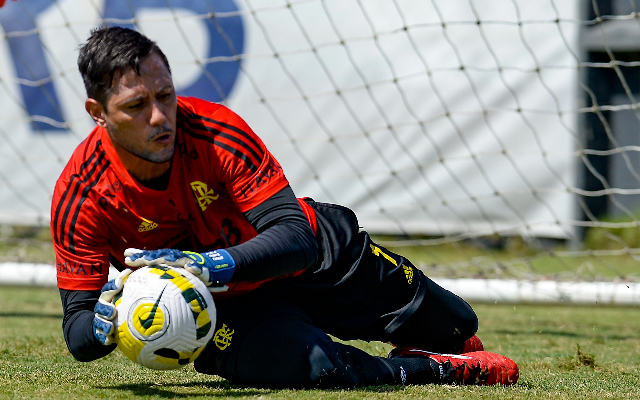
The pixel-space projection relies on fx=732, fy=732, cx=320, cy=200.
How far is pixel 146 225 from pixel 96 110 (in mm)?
427

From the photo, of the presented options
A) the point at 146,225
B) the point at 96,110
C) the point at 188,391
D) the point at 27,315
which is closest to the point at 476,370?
the point at 188,391

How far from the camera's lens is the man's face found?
92.9 inches

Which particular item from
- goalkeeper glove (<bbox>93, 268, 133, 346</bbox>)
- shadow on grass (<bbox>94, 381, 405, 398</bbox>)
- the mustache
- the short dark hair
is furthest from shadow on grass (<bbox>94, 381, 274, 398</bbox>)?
the short dark hair

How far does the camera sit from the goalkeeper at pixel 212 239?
92.7 inches

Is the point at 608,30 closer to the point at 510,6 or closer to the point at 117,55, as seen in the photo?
the point at 510,6

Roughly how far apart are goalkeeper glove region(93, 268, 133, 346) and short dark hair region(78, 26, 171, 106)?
607 mm

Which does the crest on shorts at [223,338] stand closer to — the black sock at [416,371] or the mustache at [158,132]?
the black sock at [416,371]

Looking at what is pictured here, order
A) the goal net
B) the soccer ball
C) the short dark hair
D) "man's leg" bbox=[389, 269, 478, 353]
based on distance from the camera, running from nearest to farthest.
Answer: the soccer ball
the short dark hair
"man's leg" bbox=[389, 269, 478, 353]
the goal net

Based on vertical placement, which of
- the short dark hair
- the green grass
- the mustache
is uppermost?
the short dark hair

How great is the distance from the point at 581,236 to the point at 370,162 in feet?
7.92

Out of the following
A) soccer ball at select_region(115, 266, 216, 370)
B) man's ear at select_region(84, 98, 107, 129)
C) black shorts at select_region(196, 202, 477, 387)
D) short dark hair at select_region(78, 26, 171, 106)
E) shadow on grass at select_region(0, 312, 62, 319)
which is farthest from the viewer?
shadow on grass at select_region(0, 312, 62, 319)

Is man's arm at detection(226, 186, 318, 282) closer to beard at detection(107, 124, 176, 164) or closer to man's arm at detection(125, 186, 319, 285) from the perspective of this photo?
man's arm at detection(125, 186, 319, 285)

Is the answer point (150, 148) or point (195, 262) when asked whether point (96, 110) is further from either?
point (195, 262)

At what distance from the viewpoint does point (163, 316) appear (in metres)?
2.18
